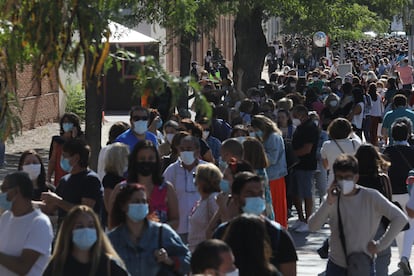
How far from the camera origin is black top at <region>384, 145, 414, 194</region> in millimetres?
12328

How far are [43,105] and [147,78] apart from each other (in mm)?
24220

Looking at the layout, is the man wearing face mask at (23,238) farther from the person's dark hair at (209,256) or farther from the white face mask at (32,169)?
the white face mask at (32,169)

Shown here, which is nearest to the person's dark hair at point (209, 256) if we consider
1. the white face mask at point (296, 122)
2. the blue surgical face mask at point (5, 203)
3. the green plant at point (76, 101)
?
the blue surgical face mask at point (5, 203)

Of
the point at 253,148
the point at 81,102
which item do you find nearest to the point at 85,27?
the point at 253,148

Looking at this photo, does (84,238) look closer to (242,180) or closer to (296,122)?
(242,180)

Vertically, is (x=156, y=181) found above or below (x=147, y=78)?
below

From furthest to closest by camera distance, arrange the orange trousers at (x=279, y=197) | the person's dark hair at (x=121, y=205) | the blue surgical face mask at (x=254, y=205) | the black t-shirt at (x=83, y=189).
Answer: the orange trousers at (x=279, y=197) < the black t-shirt at (x=83, y=189) < the blue surgical face mask at (x=254, y=205) < the person's dark hair at (x=121, y=205)

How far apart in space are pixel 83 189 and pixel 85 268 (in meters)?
2.65

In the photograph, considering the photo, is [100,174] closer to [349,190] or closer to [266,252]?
[349,190]

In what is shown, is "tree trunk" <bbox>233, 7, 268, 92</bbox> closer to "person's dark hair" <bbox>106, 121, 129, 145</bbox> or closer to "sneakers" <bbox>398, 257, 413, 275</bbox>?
"person's dark hair" <bbox>106, 121, 129, 145</bbox>

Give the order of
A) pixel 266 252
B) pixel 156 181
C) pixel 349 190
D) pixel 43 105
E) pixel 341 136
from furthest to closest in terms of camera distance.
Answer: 1. pixel 43 105
2. pixel 341 136
3. pixel 156 181
4. pixel 349 190
5. pixel 266 252

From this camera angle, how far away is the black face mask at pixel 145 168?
30.2 ft

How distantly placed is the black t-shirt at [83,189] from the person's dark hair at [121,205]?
1.73 meters

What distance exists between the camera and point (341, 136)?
13.1 meters
